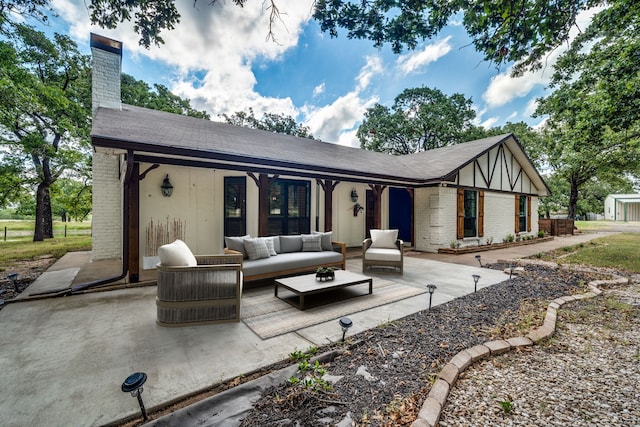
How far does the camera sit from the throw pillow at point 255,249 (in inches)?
185

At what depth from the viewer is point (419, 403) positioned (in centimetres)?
179

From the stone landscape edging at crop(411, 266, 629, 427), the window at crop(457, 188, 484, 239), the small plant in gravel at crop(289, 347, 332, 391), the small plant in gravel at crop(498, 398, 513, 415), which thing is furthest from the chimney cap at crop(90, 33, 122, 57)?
the window at crop(457, 188, 484, 239)

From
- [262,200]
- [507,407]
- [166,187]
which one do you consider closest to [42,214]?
[166,187]

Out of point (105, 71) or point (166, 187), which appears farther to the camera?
point (105, 71)

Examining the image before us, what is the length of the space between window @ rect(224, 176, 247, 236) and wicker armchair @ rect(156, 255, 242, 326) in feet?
12.4

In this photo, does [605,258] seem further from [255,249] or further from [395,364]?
[255,249]

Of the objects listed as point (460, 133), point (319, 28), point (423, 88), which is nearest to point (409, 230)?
point (319, 28)

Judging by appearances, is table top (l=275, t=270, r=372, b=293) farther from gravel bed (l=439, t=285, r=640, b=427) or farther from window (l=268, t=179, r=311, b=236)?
window (l=268, t=179, r=311, b=236)

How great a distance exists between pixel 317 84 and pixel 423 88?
14077 mm

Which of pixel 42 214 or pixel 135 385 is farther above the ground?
pixel 42 214

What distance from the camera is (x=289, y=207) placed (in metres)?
7.67

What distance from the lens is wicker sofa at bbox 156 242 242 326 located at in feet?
9.82

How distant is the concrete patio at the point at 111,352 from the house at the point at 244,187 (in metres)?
1.36

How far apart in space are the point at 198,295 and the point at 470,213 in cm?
991
